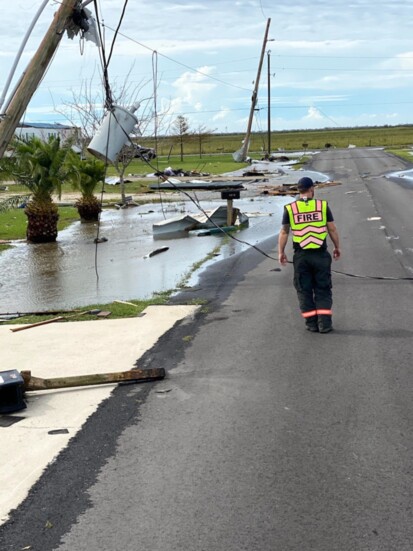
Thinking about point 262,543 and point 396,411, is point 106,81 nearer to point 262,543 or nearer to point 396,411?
point 396,411

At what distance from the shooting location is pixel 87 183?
87.3 ft

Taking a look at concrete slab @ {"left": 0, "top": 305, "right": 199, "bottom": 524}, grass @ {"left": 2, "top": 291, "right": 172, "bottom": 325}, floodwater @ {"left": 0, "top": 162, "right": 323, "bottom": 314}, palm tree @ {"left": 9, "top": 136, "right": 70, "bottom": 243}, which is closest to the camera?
concrete slab @ {"left": 0, "top": 305, "right": 199, "bottom": 524}

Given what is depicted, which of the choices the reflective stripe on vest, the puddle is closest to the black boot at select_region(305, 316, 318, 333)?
the reflective stripe on vest

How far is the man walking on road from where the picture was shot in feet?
29.8

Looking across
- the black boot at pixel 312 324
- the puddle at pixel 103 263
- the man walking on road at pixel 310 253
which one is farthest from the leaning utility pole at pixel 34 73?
the puddle at pixel 103 263

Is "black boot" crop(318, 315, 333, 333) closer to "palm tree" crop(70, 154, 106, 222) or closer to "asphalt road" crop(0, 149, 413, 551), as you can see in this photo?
"asphalt road" crop(0, 149, 413, 551)

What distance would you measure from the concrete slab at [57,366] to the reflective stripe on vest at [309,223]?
2008 millimetres

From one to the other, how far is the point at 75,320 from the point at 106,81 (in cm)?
327

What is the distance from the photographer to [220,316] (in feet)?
33.8

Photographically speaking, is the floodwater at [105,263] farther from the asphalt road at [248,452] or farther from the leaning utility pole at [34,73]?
the leaning utility pole at [34,73]

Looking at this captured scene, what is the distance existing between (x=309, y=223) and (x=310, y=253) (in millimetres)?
349

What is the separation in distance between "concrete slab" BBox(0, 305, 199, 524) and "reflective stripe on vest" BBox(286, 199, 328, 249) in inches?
79.0

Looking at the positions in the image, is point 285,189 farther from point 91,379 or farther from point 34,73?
point 91,379

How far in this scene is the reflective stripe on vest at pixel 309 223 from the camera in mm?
9172
